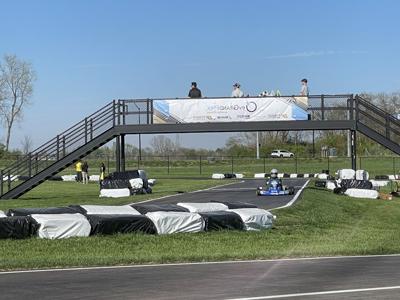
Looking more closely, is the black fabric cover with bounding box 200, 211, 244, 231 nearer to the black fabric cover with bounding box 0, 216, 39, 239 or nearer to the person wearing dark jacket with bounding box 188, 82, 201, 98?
the black fabric cover with bounding box 0, 216, 39, 239

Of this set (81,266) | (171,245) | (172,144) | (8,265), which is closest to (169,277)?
(81,266)

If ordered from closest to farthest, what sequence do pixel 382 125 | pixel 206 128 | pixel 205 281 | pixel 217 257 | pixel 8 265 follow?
pixel 205 281, pixel 8 265, pixel 217 257, pixel 382 125, pixel 206 128

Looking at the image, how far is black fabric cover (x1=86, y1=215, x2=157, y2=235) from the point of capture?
597 inches

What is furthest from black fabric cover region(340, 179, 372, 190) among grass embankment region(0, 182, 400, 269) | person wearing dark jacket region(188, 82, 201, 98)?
grass embankment region(0, 182, 400, 269)

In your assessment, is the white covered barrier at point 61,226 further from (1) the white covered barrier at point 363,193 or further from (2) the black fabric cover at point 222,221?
(1) the white covered barrier at point 363,193

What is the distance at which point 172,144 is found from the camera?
358 feet

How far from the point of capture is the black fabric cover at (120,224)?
15.2 metres

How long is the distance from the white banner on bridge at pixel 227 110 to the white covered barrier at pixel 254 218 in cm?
1305

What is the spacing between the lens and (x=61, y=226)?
14734 millimetres

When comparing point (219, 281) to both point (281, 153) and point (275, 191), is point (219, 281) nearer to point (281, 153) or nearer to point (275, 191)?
point (275, 191)

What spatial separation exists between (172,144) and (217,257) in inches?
3798

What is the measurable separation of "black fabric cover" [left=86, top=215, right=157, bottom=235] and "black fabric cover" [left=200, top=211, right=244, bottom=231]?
62.6 inches

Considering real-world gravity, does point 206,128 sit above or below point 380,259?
above

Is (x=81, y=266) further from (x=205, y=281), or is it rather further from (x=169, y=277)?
(x=205, y=281)
